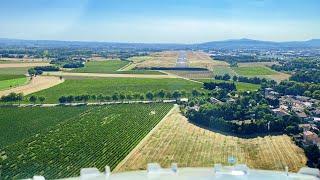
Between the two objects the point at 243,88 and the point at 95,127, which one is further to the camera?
the point at 243,88

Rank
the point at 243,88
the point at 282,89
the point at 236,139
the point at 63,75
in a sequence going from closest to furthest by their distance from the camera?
the point at 236,139, the point at 282,89, the point at 243,88, the point at 63,75

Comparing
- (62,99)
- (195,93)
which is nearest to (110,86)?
(62,99)

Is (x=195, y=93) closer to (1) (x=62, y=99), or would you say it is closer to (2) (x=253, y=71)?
(1) (x=62, y=99)

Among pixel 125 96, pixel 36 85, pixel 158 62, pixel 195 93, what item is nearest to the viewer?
pixel 125 96

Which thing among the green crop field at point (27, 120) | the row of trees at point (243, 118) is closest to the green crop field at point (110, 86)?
the green crop field at point (27, 120)

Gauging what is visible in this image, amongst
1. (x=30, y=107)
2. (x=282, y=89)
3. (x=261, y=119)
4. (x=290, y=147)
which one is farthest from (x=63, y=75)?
(x=290, y=147)

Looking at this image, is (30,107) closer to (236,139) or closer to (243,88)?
(236,139)

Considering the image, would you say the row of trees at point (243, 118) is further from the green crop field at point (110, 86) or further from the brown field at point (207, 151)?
the green crop field at point (110, 86)
